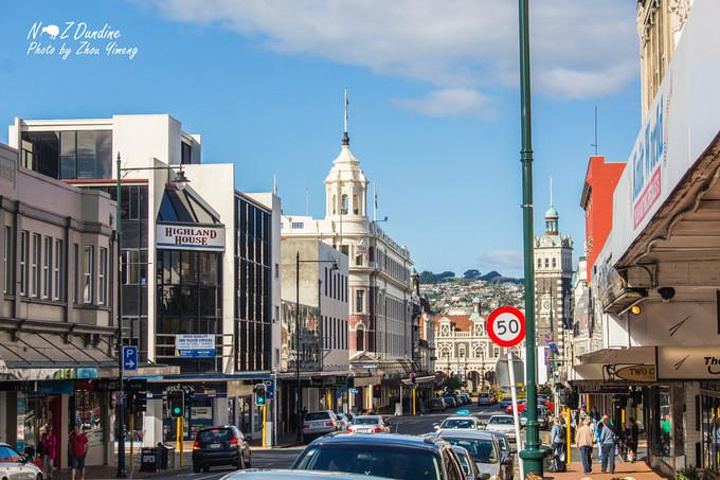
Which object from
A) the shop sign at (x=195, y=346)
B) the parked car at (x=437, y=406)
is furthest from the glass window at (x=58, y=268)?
the parked car at (x=437, y=406)

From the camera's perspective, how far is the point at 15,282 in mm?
38594

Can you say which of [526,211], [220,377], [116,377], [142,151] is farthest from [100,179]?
[526,211]

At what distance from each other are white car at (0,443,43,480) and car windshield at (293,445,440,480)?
15769mm

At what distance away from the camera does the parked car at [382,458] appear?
45.1ft

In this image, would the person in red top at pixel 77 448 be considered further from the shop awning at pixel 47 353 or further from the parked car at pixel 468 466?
the parked car at pixel 468 466

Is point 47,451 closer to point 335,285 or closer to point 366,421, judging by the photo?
point 366,421

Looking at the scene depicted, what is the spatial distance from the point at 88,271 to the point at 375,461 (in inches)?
1278

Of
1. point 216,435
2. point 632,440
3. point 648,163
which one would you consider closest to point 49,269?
point 216,435

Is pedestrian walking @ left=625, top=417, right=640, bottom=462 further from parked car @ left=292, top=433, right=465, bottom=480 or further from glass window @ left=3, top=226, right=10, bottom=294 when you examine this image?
parked car @ left=292, top=433, right=465, bottom=480

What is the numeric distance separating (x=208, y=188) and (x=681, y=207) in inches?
2257

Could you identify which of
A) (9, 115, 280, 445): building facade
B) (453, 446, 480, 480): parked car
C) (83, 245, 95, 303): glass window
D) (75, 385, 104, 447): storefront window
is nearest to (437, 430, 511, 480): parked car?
(453, 446, 480, 480): parked car

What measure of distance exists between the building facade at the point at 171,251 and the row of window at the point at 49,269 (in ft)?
49.6

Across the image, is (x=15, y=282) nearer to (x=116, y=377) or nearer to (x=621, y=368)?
(x=116, y=377)

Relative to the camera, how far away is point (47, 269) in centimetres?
4178
